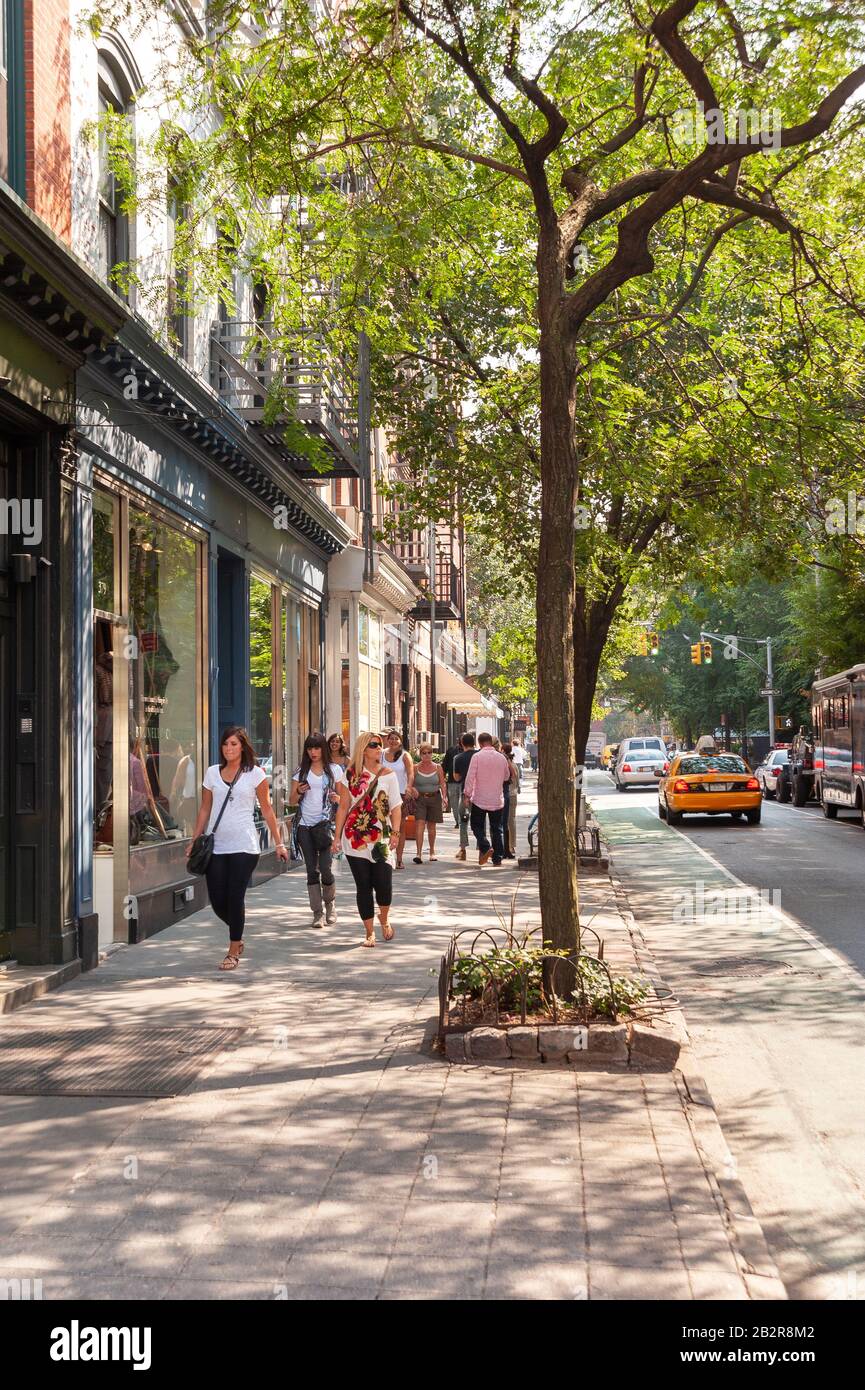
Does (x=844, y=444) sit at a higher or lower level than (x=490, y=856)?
higher

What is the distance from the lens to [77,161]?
1080cm

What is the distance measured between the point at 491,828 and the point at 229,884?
908 centimetres

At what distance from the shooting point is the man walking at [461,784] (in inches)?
802

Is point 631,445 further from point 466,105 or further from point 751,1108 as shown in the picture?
point 751,1108

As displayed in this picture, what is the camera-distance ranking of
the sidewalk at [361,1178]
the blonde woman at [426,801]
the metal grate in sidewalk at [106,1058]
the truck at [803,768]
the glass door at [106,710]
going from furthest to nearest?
1. the truck at [803,768]
2. the blonde woman at [426,801]
3. the glass door at [106,710]
4. the metal grate in sidewalk at [106,1058]
5. the sidewalk at [361,1178]

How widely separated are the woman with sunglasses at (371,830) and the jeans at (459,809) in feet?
28.0

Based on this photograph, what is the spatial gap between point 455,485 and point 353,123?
8.59 meters

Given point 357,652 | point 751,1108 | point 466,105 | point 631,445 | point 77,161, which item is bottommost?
point 751,1108

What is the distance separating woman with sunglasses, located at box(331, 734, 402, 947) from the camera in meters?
11.4

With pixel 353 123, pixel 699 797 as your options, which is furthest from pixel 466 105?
pixel 699 797

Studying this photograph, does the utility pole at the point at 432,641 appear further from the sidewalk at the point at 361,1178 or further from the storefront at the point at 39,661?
the sidewalk at the point at 361,1178

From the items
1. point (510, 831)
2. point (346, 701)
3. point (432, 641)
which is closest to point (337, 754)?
point (510, 831)

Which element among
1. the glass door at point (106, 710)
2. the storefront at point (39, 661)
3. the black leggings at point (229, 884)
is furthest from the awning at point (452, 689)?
the storefront at point (39, 661)

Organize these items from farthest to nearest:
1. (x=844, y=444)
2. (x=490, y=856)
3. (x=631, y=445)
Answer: (x=490, y=856) → (x=631, y=445) → (x=844, y=444)
